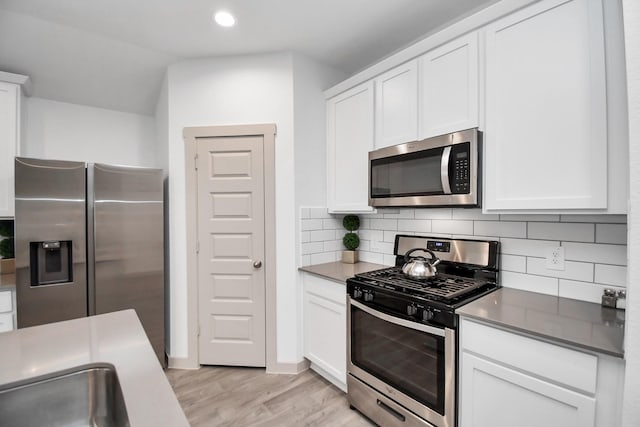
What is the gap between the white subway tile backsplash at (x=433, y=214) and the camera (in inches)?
84.3

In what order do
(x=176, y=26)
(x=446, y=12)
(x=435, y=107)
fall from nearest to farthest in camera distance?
(x=435, y=107)
(x=446, y=12)
(x=176, y=26)

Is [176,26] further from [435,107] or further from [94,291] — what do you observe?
[94,291]

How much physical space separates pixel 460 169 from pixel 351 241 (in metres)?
1.26

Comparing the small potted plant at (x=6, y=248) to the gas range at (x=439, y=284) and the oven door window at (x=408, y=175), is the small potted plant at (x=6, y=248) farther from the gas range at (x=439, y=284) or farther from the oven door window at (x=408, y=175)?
the oven door window at (x=408, y=175)

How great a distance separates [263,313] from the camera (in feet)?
8.27

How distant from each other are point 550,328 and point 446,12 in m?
2.02

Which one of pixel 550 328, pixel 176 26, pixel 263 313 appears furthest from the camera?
pixel 263 313

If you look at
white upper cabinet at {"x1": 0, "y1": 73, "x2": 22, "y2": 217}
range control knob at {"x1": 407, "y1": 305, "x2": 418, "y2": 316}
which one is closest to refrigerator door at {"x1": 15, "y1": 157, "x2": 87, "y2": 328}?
white upper cabinet at {"x1": 0, "y1": 73, "x2": 22, "y2": 217}

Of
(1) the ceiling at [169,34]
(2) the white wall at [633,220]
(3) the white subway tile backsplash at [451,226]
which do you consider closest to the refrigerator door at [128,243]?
(1) the ceiling at [169,34]

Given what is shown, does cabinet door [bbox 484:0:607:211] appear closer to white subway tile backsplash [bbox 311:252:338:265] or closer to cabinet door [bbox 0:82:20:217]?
white subway tile backsplash [bbox 311:252:338:265]

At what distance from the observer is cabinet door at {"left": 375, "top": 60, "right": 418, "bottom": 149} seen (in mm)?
1961

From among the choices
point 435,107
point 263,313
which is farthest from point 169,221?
point 435,107

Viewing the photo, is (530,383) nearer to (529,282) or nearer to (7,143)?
(529,282)

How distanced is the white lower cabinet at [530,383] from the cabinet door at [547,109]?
64cm
